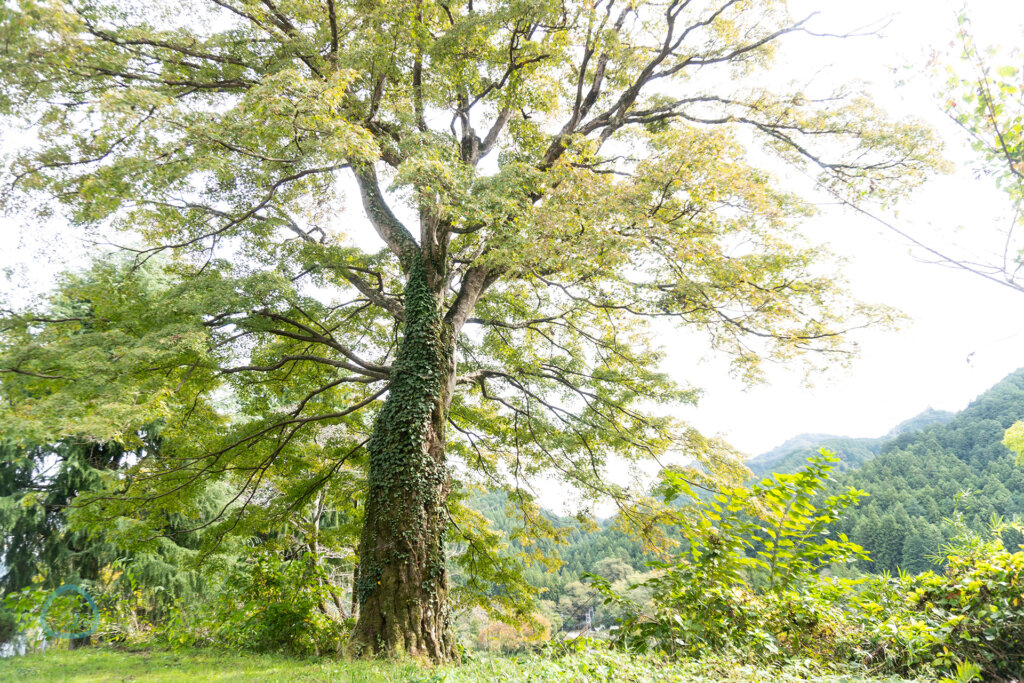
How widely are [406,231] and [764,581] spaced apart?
20.8 feet

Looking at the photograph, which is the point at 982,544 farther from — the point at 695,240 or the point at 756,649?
the point at 695,240

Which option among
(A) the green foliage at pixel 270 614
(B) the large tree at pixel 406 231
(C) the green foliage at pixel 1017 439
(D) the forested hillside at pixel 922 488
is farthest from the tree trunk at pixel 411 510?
(C) the green foliage at pixel 1017 439

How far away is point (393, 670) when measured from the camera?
3.59 m

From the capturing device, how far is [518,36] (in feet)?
21.1

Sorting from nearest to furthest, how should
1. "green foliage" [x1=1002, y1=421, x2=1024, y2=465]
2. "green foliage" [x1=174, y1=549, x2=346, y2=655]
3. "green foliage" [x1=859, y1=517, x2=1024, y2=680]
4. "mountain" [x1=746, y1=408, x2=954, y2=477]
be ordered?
1. "green foliage" [x1=859, y1=517, x2=1024, y2=680]
2. "green foliage" [x1=174, y1=549, x2=346, y2=655]
3. "green foliage" [x1=1002, y1=421, x2=1024, y2=465]
4. "mountain" [x1=746, y1=408, x2=954, y2=477]

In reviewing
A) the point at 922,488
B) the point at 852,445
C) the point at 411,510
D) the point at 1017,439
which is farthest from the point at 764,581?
the point at 852,445

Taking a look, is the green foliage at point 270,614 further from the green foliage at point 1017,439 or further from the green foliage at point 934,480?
the green foliage at point 934,480

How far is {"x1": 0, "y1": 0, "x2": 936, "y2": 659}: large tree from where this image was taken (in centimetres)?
481

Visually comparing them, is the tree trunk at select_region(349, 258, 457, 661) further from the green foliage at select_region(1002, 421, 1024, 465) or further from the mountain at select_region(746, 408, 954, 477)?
the mountain at select_region(746, 408, 954, 477)

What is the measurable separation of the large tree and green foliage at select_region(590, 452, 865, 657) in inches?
103

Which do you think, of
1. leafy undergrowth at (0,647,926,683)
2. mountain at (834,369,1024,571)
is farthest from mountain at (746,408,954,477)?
leafy undergrowth at (0,647,926,683)

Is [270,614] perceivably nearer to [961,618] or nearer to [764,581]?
[764,581]

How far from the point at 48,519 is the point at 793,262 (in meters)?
16.5

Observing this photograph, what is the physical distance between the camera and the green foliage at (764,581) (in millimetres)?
2885
